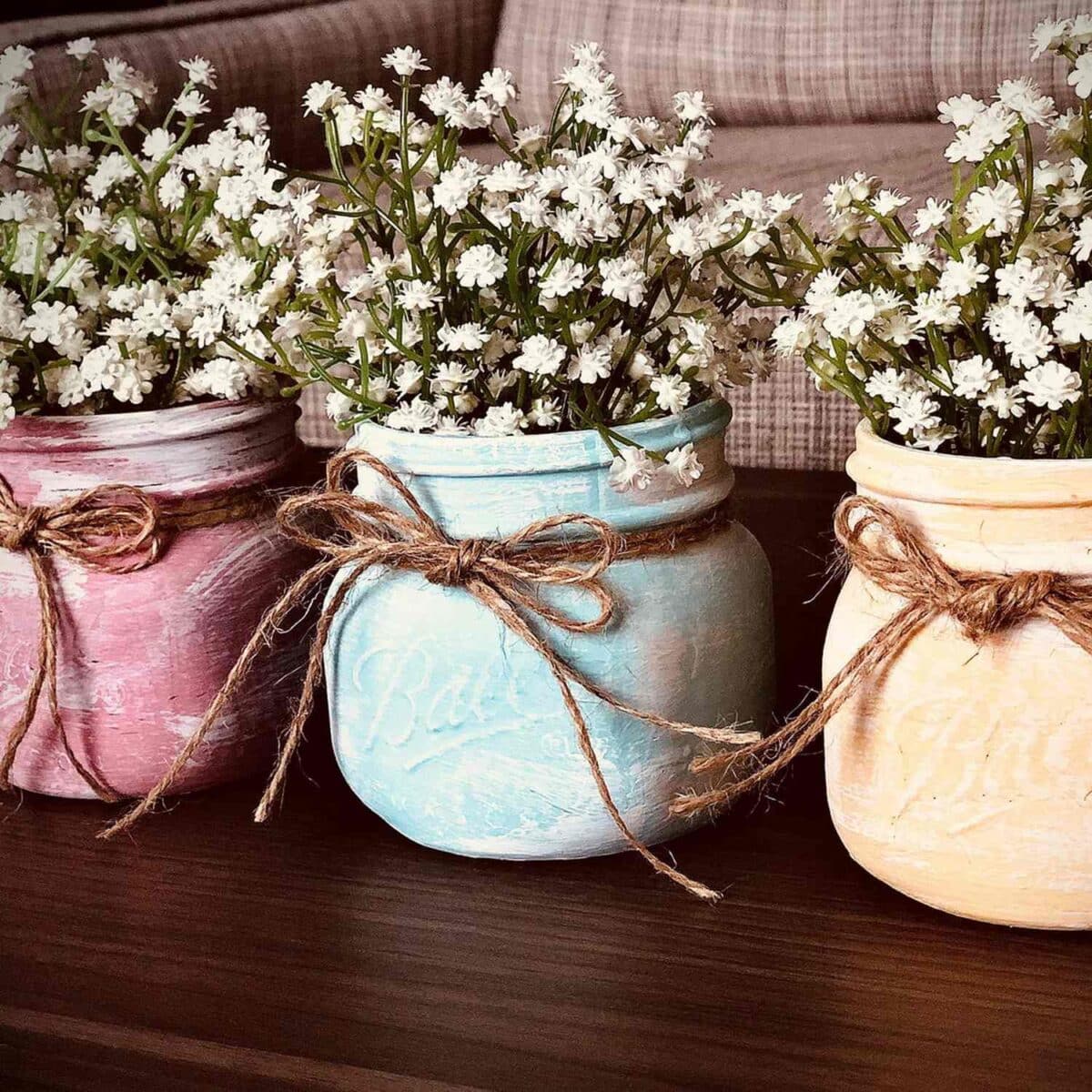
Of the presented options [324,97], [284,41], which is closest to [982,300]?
[324,97]

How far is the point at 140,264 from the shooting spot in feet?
1.99

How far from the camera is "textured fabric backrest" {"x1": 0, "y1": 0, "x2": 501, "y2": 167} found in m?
1.58

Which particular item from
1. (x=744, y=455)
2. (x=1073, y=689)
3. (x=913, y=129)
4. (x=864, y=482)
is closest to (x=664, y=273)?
(x=864, y=482)

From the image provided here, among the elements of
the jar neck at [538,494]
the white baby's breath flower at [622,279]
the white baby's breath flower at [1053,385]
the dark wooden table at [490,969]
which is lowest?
the dark wooden table at [490,969]

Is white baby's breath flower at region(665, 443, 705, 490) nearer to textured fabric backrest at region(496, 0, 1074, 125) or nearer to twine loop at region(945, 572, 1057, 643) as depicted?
twine loop at region(945, 572, 1057, 643)

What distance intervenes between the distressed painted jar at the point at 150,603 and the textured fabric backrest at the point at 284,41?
3.28ft

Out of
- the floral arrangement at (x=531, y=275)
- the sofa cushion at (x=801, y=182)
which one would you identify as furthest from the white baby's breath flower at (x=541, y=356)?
the sofa cushion at (x=801, y=182)

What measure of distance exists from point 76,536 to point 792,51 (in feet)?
4.21

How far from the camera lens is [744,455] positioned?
1.13 metres

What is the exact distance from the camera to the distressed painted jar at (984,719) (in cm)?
48

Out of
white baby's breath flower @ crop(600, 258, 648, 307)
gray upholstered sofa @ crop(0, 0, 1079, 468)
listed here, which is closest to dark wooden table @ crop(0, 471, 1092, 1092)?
white baby's breath flower @ crop(600, 258, 648, 307)

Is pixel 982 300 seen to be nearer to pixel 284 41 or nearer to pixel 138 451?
pixel 138 451

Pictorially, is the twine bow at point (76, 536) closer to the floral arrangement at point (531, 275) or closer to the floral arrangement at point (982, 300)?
the floral arrangement at point (531, 275)

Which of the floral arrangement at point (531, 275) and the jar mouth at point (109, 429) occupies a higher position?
the floral arrangement at point (531, 275)
